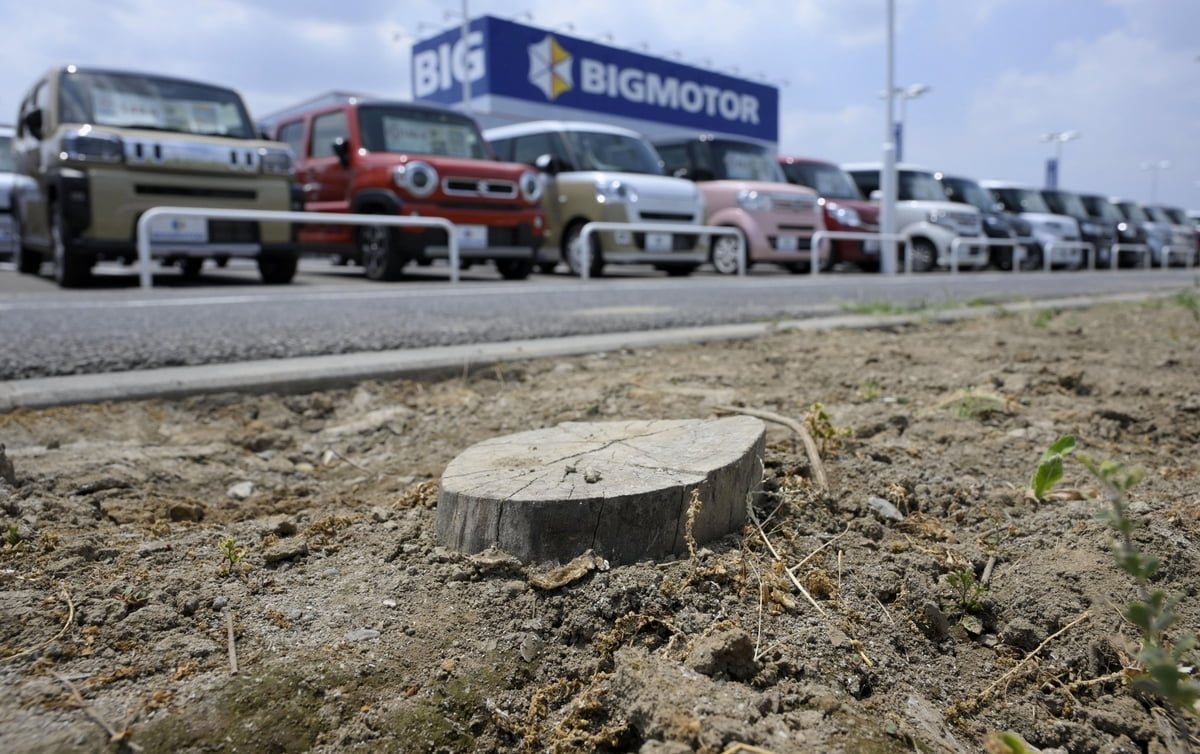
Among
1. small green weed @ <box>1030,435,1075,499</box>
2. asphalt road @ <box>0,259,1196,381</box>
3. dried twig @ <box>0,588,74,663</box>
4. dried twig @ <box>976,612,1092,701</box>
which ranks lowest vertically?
dried twig @ <box>976,612,1092,701</box>

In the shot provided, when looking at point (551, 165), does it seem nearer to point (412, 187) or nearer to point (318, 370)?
point (412, 187)

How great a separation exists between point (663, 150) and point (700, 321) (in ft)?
29.8

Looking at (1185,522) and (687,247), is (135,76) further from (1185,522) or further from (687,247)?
(1185,522)

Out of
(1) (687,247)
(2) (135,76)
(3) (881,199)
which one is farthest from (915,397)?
(3) (881,199)

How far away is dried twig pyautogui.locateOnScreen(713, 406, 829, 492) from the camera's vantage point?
1902 mm

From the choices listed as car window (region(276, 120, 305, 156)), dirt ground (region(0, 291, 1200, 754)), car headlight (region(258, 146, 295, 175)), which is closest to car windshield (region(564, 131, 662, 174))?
car window (region(276, 120, 305, 156))

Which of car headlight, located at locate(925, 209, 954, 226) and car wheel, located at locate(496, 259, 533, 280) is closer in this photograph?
car wheel, located at locate(496, 259, 533, 280)

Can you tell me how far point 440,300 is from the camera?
5.98 metres

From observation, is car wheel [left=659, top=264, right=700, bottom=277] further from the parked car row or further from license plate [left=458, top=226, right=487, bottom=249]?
license plate [left=458, top=226, right=487, bottom=249]

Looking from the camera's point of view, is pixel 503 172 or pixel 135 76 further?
pixel 503 172

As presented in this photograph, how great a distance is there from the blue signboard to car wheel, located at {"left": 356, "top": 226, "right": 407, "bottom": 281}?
601 inches

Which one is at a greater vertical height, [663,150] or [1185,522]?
[663,150]

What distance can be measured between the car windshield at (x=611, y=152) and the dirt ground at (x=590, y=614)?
9.18 meters

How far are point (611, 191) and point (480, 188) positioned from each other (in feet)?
5.65
